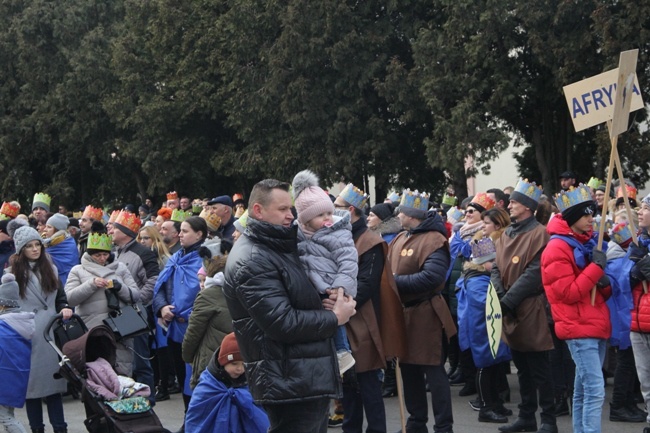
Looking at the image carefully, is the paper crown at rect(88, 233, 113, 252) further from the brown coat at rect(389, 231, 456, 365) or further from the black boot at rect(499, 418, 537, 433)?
the black boot at rect(499, 418, 537, 433)

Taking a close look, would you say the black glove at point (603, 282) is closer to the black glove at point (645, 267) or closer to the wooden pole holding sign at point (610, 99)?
the black glove at point (645, 267)

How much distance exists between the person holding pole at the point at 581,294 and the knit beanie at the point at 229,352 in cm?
239

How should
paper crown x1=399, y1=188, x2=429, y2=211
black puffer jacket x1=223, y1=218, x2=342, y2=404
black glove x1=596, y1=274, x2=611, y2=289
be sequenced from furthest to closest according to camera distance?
paper crown x1=399, y1=188, x2=429, y2=211, black glove x1=596, y1=274, x2=611, y2=289, black puffer jacket x1=223, y1=218, x2=342, y2=404

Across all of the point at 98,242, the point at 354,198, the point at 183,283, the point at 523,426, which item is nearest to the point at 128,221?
the point at 98,242

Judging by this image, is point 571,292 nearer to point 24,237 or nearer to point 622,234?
point 622,234

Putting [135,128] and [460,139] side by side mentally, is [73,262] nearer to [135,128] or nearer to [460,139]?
[460,139]

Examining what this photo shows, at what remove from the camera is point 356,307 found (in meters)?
7.58

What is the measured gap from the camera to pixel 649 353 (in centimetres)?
788

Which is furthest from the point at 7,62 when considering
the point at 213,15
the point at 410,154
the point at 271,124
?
the point at 410,154

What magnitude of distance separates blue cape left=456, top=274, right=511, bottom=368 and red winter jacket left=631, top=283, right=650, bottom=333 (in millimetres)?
1789

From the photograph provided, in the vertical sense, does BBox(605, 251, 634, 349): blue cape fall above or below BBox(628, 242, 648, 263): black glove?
below

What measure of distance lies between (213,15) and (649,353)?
27516 millimetres

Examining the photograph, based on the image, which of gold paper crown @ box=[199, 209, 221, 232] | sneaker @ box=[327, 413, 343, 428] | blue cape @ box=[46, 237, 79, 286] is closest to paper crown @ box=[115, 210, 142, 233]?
gold paper crown @ box=[199, 209, 221, 232]

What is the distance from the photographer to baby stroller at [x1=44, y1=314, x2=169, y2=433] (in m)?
7.34
